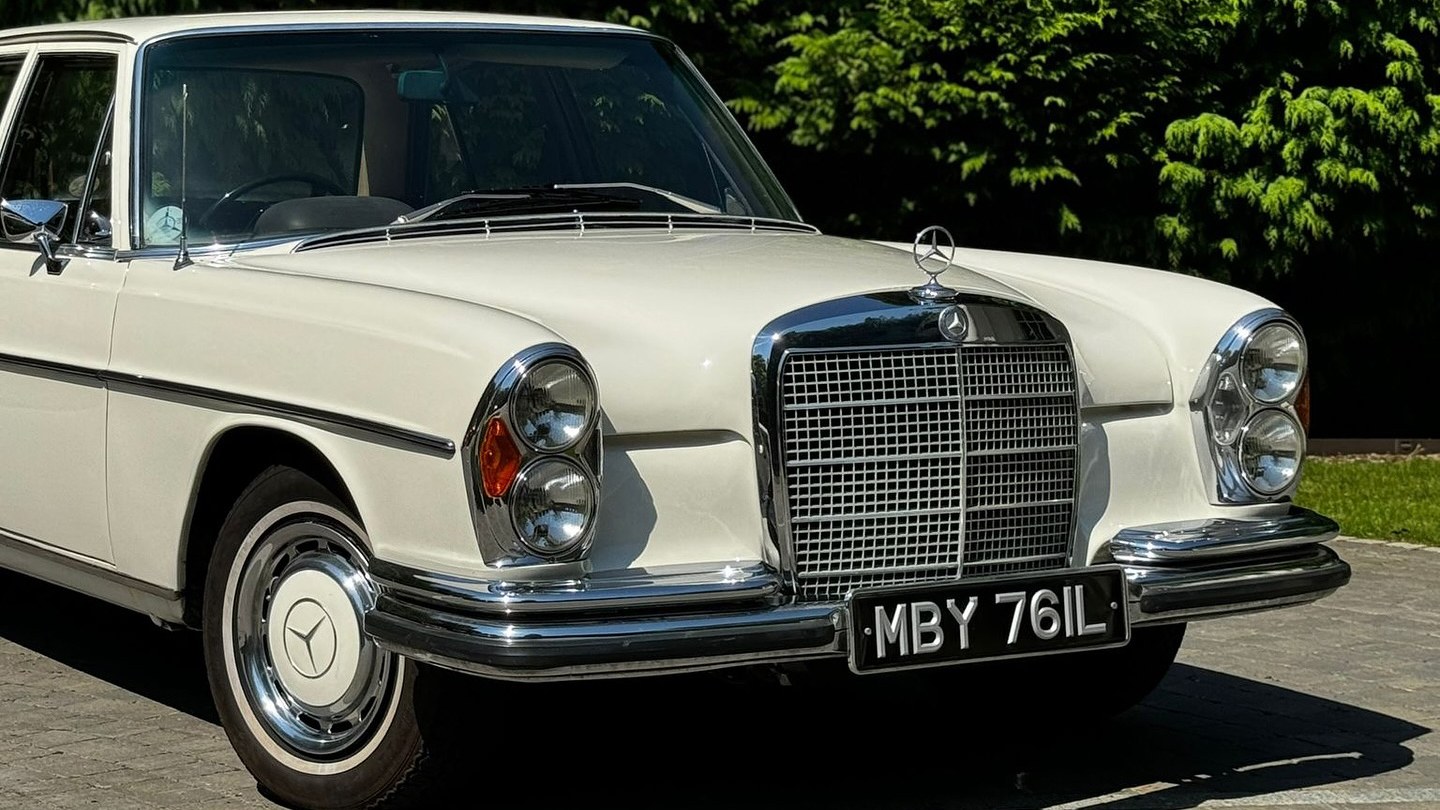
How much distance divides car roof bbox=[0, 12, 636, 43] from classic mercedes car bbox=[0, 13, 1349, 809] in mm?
19

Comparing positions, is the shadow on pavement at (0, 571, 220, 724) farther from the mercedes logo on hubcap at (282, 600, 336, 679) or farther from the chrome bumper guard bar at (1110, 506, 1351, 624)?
the chrome bumper guard bar at (1110, 506, 1351, 624)

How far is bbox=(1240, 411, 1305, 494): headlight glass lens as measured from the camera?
479cm

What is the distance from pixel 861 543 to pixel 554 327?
788mm

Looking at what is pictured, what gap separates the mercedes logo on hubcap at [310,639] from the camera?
4434mm

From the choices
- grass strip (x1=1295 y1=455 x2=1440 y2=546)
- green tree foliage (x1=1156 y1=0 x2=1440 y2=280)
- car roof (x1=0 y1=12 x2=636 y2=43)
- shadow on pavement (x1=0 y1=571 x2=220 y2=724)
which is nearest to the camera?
car roof (x1=0 y1=12 x2=636 y2=43)

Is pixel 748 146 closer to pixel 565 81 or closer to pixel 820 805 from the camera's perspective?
pixel 565 81

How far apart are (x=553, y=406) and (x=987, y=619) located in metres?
1.00

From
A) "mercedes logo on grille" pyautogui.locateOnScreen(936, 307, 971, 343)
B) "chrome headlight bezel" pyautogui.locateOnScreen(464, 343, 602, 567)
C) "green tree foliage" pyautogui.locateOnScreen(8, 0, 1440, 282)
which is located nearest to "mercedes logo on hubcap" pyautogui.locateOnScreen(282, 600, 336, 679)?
"chrome headlight bezel" pyautogui.locateOnScreen(464, 343, 602, 567)

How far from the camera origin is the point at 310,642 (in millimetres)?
4473

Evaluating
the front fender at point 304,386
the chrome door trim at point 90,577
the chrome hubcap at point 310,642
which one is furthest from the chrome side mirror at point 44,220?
the chrome hubcap at point 310,642

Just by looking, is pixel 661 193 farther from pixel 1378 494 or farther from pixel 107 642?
pixel 1378 494

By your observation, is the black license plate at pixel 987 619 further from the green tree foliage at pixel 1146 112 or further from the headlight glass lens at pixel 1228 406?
the green tree foliage at pixel 1146 112

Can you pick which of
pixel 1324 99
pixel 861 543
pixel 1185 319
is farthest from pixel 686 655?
pixel 1324 99

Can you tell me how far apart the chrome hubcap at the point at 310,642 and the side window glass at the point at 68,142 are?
3.99 feet
